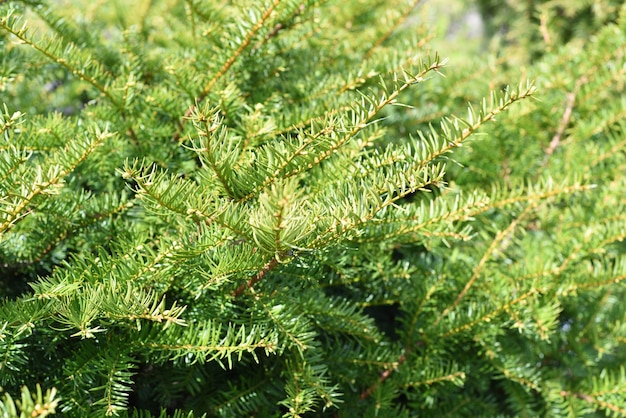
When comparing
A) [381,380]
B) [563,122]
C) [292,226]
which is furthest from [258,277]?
[563,122]

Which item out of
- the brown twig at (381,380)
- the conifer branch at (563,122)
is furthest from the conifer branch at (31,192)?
the conifer branch at (563,122)

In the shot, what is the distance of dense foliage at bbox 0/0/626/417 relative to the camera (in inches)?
14.1

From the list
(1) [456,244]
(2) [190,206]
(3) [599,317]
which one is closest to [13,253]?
(2) [190,206]

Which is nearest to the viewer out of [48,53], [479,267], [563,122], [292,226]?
[292,226]

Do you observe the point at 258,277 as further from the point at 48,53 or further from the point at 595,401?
the point at 595,401

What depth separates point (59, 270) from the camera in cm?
40

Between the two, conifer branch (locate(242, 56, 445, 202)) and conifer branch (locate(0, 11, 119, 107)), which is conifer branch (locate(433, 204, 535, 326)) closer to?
conifer branch (locate(242, 56, 445, 202))

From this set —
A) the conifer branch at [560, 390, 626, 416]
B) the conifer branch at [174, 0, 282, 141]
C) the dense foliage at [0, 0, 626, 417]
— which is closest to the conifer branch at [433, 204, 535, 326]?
the dense foliage at [0, 0, 626, 417]

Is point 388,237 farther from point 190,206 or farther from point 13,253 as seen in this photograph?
point 13,253

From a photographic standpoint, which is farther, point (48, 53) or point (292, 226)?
point (48, 53)

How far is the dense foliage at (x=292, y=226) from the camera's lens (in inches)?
14.1

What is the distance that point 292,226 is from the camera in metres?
0.31

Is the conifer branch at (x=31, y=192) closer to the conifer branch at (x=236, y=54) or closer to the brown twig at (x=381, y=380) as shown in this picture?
the conifer branch at (x=236, y=54)

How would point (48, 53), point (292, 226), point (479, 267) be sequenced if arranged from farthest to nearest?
point (479, 267), point (48, 53), point (292, 226)
